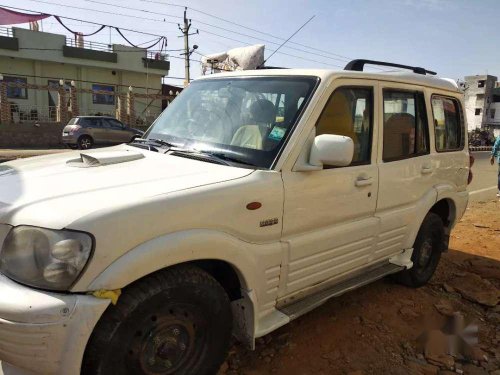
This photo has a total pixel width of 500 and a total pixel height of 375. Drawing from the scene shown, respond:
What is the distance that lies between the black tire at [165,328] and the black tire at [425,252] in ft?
7.77

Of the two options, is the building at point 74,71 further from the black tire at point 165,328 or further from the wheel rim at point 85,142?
the black tire at point 165,328

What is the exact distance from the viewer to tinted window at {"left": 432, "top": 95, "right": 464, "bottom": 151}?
13.5 ft

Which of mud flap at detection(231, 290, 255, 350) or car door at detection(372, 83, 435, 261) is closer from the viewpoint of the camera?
mud flap at detection(231, 290, 255, 350)

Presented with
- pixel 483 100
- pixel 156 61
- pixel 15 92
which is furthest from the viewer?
pixel 483 100

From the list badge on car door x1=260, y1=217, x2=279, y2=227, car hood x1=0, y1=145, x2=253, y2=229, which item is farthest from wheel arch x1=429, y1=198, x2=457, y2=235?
car hood x1=0, y1=145, x2=253, y2=229

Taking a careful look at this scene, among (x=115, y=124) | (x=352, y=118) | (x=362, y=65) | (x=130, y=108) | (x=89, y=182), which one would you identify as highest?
(x=130, y=108)

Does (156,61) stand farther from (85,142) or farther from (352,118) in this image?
(352,118)

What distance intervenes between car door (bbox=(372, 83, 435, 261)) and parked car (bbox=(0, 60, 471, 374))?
0.05 feet

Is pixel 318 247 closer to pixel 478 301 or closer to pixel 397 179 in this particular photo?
pixel 397 179

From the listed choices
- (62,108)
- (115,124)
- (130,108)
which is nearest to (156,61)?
(130,108)

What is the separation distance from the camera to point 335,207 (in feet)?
9.74

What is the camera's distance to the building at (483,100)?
63.5 meters

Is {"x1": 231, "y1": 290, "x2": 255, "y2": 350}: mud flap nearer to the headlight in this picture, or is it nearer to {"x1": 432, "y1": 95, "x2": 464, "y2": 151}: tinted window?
the headlight

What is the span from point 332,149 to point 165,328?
1372mm
